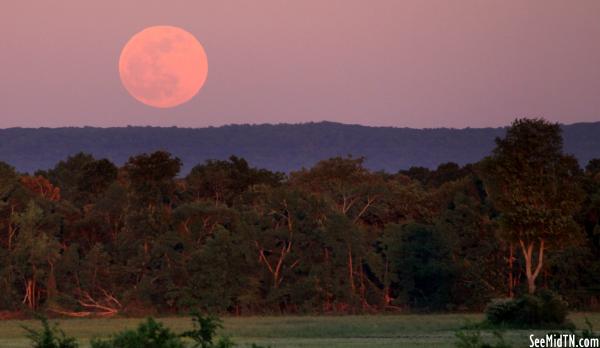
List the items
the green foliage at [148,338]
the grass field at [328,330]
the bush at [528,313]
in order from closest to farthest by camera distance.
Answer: the green foliage at [148,338]
the grass field at [328,330]
the bush at [528,313]

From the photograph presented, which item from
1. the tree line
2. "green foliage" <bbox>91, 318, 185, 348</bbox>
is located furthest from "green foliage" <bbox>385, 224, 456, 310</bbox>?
"green foliage" <bbox>91, 318, 185, 348</bbox>

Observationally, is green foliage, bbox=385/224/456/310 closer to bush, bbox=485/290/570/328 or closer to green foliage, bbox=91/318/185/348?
bush, bbox=485/290/570/328

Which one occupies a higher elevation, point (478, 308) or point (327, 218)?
point (327, 218)

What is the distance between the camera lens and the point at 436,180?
119 m

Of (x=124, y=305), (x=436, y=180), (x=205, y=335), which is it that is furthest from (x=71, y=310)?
(x=436, y=180)

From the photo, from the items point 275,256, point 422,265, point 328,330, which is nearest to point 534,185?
point 422,265

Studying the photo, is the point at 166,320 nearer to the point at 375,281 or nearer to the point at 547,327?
the point at 375,281

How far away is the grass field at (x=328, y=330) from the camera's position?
4119 centimetres

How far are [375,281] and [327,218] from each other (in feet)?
15.1

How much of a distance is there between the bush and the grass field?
1.74 meters

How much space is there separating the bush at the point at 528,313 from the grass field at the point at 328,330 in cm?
174

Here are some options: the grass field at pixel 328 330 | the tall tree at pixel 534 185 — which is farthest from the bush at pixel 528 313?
the tall tree at pixel 534 185

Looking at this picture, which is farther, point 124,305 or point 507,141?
point 124,305

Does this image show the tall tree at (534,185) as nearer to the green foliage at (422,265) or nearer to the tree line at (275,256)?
the tree line at (275,256)
